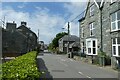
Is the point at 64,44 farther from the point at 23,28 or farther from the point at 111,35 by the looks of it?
the point at 111,35

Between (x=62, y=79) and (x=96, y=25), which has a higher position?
(x=96, y=25)

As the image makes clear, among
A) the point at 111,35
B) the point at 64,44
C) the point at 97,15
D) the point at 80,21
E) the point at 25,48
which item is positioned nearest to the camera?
the point at 111,35

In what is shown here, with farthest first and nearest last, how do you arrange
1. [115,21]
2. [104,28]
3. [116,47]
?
[104,28] < [115,21] < [116,47]

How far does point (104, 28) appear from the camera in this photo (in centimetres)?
2555

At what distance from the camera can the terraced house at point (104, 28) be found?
21.3m

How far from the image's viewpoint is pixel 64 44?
8069 cm

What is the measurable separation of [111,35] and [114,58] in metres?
2.74

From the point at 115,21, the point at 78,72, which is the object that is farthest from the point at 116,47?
the point at 78,72

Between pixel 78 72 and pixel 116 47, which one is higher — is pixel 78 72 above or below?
below

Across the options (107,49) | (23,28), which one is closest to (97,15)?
(107,49)

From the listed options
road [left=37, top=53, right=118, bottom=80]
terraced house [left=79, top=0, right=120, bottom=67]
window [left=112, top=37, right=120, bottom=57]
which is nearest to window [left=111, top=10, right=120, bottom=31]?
terraced house [left=79, top=0, right=120, bottom=67]

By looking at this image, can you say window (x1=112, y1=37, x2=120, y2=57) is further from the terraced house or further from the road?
the road

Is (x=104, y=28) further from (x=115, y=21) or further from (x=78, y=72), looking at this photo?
(x=78, y=72)

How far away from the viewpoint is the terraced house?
839 inches
